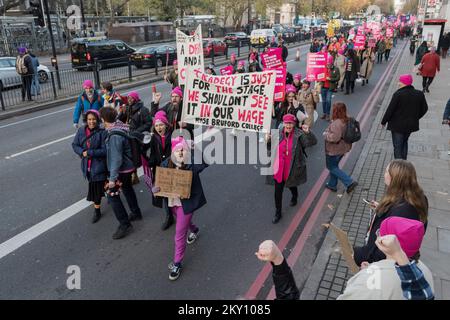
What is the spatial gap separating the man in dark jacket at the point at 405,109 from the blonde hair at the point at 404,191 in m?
4.04

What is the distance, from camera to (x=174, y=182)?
4.38 meters

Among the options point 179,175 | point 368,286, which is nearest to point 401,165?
point 368,286

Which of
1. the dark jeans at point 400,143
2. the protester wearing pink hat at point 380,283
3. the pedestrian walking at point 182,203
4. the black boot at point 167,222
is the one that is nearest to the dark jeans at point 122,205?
the black boot at point 167,222

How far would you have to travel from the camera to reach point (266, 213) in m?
6.07

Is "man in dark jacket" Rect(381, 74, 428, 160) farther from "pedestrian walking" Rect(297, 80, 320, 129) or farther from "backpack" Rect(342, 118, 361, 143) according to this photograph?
"pedestrian walking" Rect(297, 80, 320, 129)

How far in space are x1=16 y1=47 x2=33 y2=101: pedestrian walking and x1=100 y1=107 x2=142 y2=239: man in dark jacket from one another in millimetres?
11017

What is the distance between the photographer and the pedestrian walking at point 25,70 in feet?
47.2

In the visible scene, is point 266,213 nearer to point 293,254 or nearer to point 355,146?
point 293,254

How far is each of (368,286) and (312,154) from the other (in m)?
6.59

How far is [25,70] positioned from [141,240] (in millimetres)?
11895

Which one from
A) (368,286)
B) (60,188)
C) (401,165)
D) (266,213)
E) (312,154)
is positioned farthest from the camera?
(312,154)

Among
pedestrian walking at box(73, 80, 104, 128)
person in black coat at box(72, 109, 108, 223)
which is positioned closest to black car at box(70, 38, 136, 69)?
pedestrian walking at box(73, 80, 104, 128)

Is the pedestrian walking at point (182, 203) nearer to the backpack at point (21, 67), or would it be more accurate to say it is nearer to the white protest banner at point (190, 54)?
the white protest banner at point (190, 54)

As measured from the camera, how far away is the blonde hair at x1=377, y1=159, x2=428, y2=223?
3.30 metres
